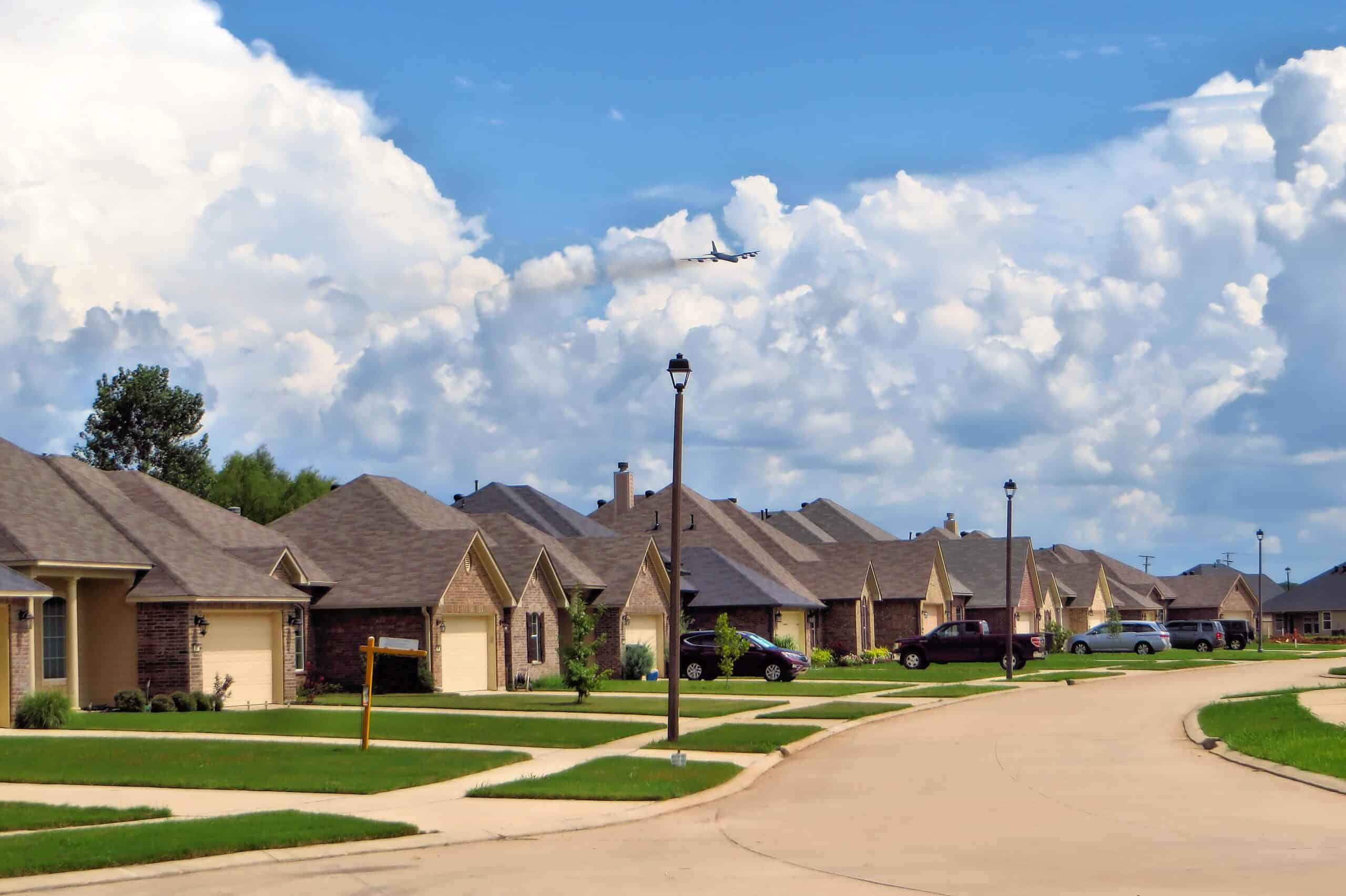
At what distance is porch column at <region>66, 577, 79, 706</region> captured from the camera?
3134cm

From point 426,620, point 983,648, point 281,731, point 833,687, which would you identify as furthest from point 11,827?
point 983,648

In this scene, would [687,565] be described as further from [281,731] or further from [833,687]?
[281,731]

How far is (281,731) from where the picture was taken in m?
26.8

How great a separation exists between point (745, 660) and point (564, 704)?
44.6 feet

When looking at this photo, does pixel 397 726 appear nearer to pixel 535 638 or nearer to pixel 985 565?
pixel 535 638

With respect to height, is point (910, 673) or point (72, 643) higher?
point (72, 643)

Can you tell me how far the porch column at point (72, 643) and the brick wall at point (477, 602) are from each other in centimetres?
1100

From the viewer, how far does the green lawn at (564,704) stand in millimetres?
31797

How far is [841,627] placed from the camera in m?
67.4

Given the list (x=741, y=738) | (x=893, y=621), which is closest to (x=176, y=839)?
(x=741, y=738)

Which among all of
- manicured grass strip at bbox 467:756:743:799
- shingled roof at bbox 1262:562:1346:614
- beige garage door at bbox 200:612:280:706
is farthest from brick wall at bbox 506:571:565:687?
shingled roof at bbox 1262:562:1346:614

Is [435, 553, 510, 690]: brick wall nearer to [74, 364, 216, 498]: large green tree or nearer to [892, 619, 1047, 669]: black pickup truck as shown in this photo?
[892, 619, 1047, 669]: black pickup truck

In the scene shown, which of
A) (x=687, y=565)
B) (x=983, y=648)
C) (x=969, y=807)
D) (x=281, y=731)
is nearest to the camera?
(x=969, y=807)

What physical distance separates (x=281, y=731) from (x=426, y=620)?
1342cm
